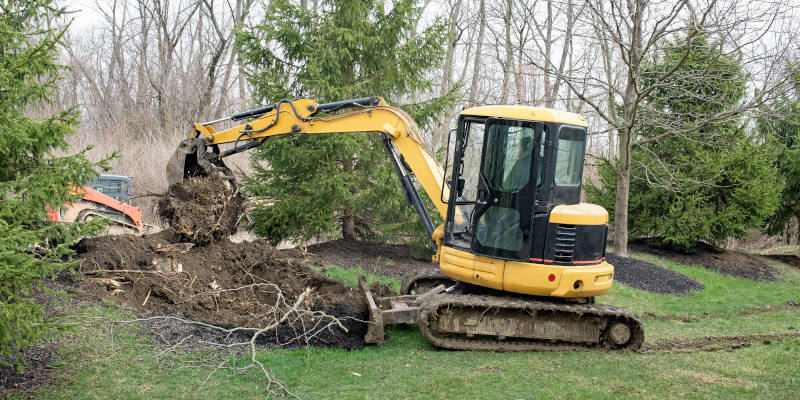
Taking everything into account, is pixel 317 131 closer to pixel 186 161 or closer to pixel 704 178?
pixel 186 161

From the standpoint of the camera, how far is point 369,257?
1169cm

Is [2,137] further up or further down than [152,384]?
further up

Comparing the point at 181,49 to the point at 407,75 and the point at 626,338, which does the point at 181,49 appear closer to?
the point at 407,75

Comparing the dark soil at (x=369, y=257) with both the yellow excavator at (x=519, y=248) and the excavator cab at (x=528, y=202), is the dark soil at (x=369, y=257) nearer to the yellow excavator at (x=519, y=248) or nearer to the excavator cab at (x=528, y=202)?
the yellow excavator at (x=519, y=248)

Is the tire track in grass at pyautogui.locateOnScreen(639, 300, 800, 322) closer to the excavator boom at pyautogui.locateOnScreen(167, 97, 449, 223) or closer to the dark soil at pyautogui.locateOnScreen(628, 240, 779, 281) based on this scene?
the dark soil at pyautogui.locateOnScreen(628, 240, 779, 281)

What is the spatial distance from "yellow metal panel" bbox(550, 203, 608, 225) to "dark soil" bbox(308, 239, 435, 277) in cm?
431

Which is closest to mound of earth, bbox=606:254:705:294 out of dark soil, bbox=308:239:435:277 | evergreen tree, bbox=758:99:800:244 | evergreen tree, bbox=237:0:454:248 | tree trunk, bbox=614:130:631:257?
tree trunk, bbox=614:130:631:257

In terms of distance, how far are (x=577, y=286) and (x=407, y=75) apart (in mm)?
6647

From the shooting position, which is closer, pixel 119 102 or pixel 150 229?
pixel 150 229

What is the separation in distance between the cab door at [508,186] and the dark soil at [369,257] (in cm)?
401

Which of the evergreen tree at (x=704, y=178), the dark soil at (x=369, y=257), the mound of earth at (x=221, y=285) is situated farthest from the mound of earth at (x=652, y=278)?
the mound of earth at (x=221, y=285)

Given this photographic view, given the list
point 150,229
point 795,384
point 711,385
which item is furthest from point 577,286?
point 150,229

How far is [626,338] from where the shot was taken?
276 inches

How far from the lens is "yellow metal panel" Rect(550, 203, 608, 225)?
6602 millimetres
